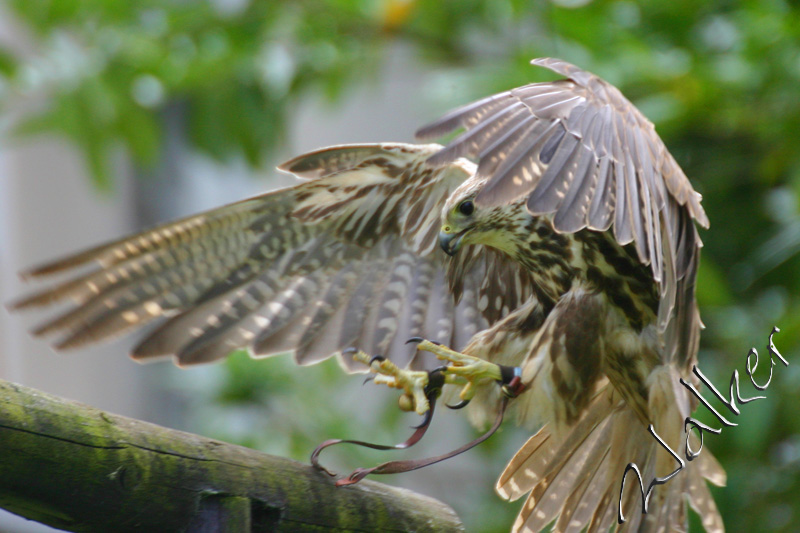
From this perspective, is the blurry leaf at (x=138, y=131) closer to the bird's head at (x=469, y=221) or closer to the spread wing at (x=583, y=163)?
the bird's head at (x=469, y=221)

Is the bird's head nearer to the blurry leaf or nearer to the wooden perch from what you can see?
the wooden perch

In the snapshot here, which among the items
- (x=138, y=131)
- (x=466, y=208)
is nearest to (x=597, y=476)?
(x=466, y=208)

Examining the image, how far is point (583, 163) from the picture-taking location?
1.72 meters

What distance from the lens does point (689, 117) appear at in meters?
3.46

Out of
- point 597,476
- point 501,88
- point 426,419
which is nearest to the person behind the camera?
point 426,419

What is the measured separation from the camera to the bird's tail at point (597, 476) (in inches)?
94.5

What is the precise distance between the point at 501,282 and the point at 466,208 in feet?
1.97

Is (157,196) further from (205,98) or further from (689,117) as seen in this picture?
(689,117)

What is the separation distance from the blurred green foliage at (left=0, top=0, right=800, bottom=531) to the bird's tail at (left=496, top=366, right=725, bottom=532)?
2.44 feet

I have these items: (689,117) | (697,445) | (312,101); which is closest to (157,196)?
(312,101)

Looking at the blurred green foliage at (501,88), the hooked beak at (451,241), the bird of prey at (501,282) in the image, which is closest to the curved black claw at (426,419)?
the bird of prey at (501,282)

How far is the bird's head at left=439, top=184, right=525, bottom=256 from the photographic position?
2.14 metres

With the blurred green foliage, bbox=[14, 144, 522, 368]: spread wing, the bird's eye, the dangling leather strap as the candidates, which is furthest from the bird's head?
the blurred green foliage

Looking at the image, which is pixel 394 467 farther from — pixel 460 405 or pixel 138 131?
pixel 138 131
